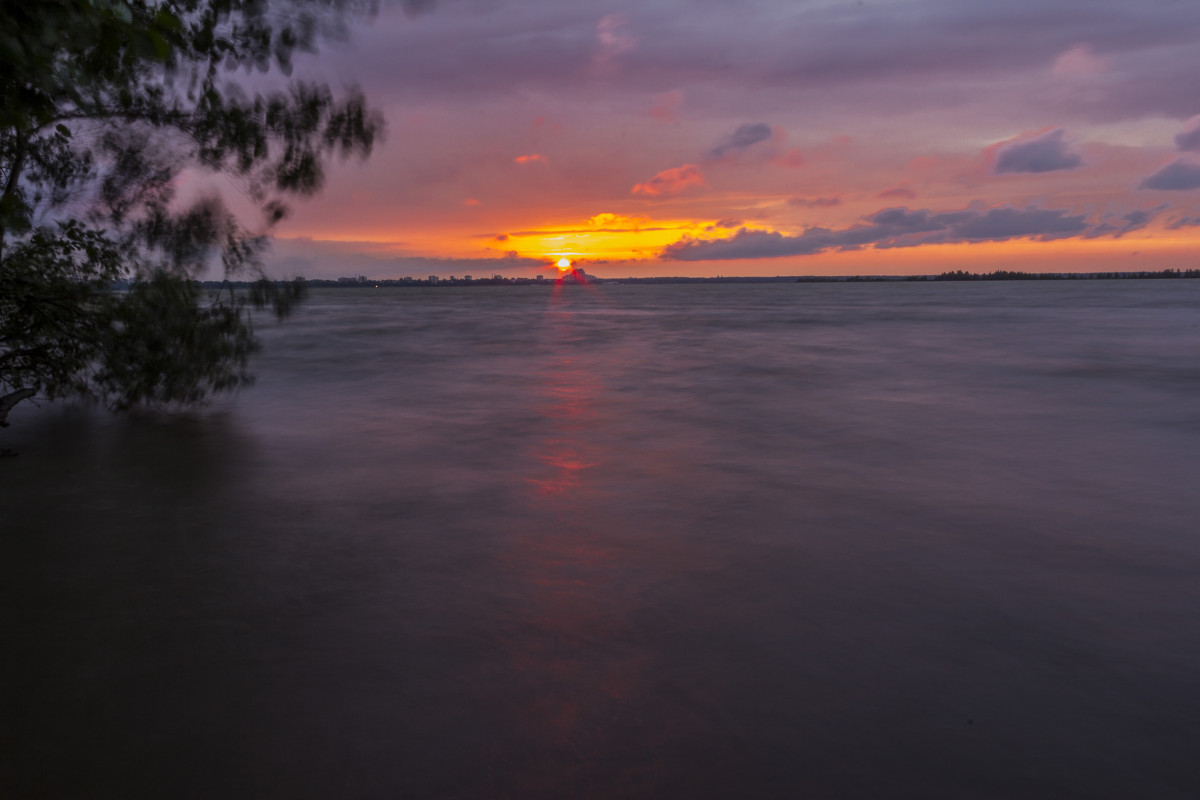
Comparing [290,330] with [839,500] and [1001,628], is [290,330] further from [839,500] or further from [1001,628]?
[1001,628]

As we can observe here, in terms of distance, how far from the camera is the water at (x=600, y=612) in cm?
333

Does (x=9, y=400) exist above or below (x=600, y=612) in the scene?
above

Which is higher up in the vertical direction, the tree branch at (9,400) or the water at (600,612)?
the tree branch at (9,400)

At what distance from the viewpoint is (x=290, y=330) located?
3681 centimetres

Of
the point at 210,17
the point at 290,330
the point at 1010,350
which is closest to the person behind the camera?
the point at 210,17

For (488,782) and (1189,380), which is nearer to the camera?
(488,782)

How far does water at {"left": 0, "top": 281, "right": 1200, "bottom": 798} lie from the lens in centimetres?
333

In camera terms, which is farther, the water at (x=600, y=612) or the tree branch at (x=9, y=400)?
the tree branch at (x=9, y=400)

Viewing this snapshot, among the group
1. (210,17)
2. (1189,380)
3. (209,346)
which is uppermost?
(210,17)

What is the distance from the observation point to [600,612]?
15.8 ft

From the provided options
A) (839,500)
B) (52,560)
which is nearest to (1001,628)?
(839,500)

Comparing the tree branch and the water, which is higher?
the tree branch

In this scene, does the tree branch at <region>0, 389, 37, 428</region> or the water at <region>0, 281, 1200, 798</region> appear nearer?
the water at <region>0, 281, 1200, 798</region>

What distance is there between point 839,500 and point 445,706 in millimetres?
4737
